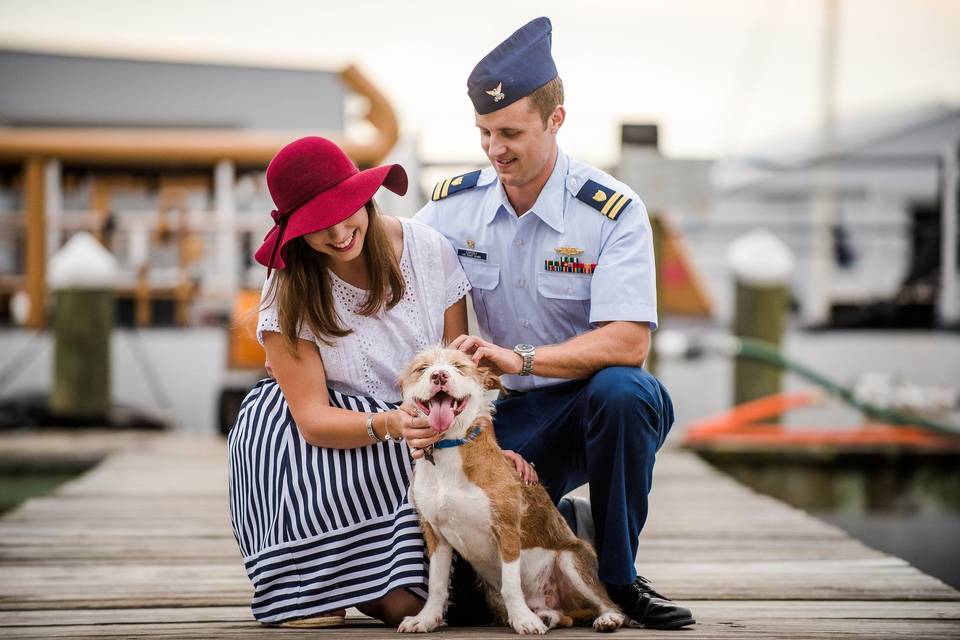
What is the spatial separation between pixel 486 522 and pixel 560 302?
2.51ft

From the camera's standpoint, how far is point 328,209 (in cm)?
262

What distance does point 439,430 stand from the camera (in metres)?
2.40

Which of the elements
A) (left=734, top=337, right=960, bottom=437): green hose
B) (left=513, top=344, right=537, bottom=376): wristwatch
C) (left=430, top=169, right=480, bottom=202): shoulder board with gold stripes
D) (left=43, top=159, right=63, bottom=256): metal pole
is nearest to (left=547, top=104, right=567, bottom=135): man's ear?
(left=430, top=169, right=480, bottom=202): shoulder board with gold stripes

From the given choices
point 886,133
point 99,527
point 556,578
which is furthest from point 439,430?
point 886,133

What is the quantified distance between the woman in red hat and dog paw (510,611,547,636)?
1.06 feet

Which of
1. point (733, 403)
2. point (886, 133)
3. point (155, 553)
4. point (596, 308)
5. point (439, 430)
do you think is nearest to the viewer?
point (439, 430)

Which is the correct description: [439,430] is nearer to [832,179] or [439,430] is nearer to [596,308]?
[596,308]

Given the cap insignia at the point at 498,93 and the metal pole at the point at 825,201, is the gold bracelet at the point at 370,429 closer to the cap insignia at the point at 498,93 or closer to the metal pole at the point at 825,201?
the cap insignia at the point at 498,93

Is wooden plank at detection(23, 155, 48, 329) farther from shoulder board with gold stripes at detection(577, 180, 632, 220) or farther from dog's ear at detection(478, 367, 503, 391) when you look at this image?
dog's ear at detection(478, 367, 503, 391)

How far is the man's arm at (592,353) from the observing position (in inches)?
107

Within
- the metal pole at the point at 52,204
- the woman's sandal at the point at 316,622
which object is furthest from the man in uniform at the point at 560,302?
the metal pole at the point at 52,204

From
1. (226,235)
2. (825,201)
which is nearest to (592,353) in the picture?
(226,235)

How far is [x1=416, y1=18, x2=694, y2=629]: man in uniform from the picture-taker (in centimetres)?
265

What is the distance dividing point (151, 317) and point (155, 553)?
22.1ft
